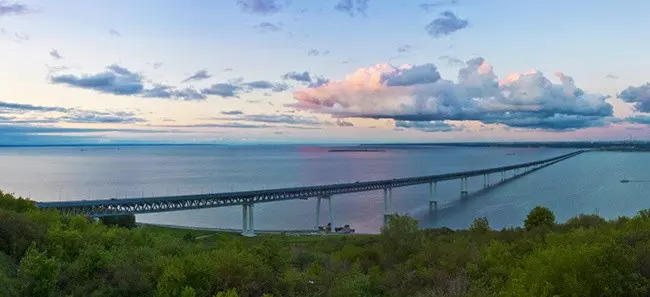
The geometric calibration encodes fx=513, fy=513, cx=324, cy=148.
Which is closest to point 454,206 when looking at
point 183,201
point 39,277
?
point 183,201

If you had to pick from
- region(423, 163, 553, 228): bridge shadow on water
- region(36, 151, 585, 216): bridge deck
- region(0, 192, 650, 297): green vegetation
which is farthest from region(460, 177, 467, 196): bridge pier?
region(0, 192, 650, 297): green vegetation

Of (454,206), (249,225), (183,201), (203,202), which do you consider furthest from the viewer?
(454,206)

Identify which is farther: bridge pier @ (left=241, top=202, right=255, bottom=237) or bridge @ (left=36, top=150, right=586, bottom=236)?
bridge pier @ (left=241, top=202, right=255, bottom=237)

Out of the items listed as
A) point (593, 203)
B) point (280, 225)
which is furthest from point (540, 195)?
point (280, 225)

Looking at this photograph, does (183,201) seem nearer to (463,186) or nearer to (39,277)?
(39,277)

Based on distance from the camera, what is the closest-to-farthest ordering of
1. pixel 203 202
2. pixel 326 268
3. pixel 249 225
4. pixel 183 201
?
pixel 326 268 → pixel 249 225 → pixel 183 201 → pixel 203 202

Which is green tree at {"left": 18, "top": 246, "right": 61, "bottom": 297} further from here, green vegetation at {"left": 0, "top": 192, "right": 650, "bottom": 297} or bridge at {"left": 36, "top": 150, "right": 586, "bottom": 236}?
bridge at {"left": 36, "top": 150, "right": 586, "bottom": 236}

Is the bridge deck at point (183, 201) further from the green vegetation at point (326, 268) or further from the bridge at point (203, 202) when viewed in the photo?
the green vegetation at point (326, 268)

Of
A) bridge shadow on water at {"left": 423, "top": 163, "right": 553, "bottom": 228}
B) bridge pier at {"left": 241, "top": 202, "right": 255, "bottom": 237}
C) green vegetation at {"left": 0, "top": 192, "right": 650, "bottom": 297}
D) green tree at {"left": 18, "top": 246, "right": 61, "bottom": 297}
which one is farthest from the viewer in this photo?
bridge shadow on water at {"left": 423, "top": 163, "right": 553, "bottom": 228}

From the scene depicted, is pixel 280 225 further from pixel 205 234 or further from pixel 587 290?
pixel 587 290
